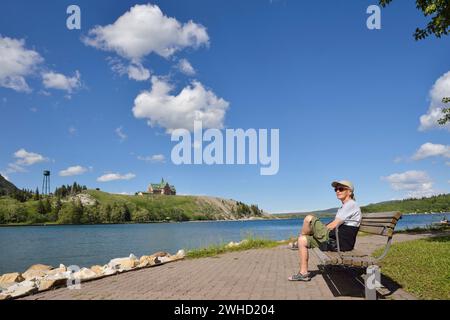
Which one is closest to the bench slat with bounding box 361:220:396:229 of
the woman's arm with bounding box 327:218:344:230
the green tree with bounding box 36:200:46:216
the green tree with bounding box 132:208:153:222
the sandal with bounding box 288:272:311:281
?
the woman's arm with bounding box 327:218:344:230

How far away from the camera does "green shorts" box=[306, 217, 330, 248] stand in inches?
283

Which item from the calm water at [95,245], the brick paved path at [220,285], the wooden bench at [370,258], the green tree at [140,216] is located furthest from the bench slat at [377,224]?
the green tree at [140,216]

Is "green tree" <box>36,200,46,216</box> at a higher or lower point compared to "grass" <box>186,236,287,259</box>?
lower

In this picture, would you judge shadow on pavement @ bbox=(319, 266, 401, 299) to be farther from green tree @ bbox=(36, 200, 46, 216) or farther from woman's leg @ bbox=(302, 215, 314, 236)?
green tree @ bbox=(36, 200, 46, 216)

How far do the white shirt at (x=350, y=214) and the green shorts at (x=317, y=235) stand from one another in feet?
1.20

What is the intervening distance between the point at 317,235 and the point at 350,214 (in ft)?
2.36

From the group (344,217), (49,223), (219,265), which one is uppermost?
(344,217)

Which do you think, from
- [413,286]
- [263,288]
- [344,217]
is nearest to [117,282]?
[263,288]

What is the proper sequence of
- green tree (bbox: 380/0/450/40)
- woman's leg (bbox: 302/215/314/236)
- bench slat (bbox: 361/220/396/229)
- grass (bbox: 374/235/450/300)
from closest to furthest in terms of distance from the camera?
bench slat (bbox: 361/220/396/229), grass (bbox: 374/235/450/300), woman's leg (bbox: 302/215/314/236), green tree (bbox: 380/0/450/40)
